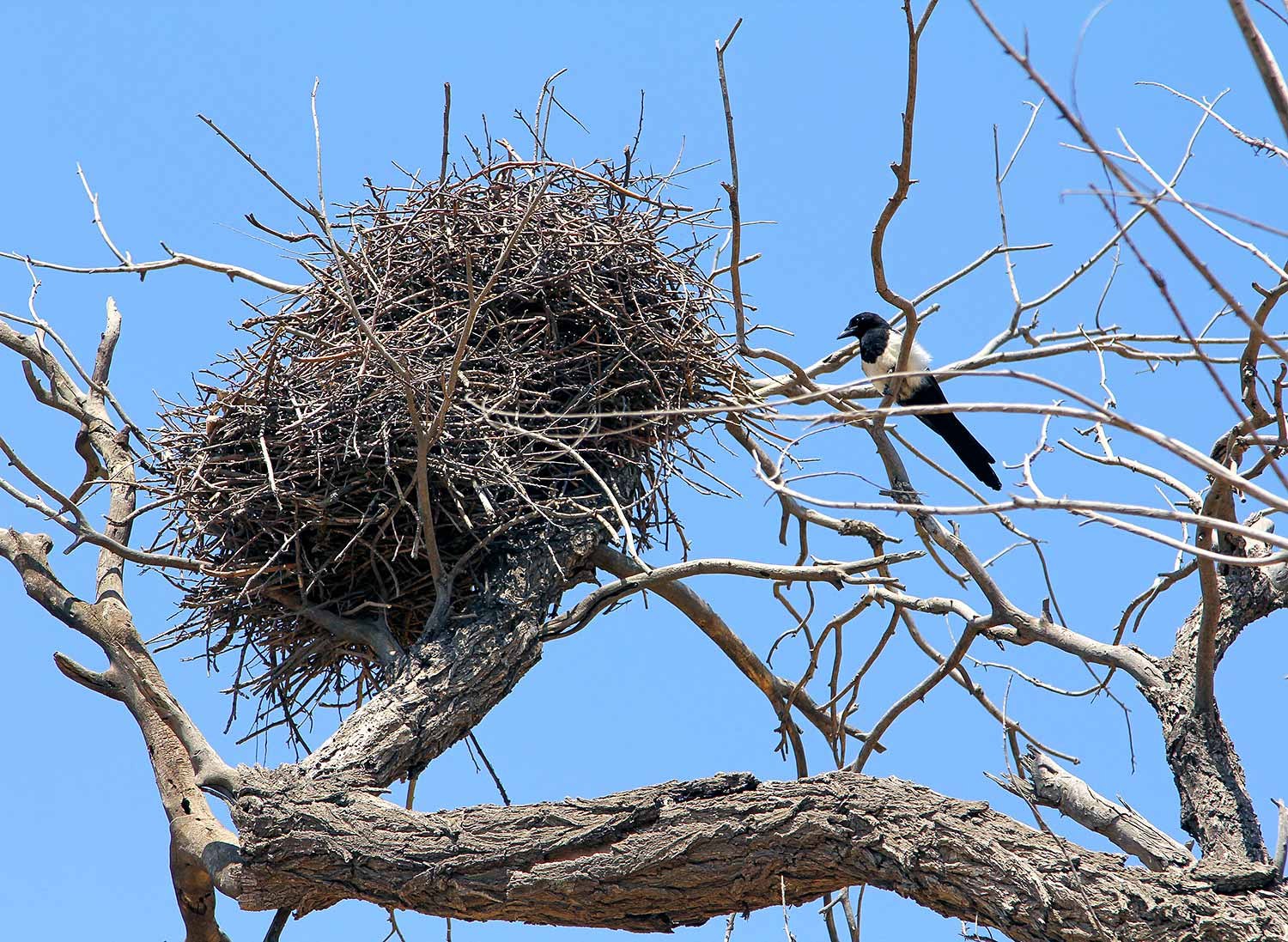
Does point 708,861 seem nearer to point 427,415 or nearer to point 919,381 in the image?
point 427,415

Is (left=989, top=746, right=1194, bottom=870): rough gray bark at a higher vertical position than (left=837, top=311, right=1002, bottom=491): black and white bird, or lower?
lower

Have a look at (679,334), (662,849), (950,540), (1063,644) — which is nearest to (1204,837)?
(1063,644)

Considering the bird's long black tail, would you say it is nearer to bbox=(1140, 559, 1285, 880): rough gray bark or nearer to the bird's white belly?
the bird's white belly

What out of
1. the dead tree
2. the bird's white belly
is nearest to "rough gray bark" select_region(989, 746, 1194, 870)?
the dead tree

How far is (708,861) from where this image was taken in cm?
312

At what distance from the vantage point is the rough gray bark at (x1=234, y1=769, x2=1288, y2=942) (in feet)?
9.17

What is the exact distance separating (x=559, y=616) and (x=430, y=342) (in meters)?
1.06

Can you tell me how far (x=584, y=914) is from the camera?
325 cm

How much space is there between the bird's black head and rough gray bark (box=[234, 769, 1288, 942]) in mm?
3657

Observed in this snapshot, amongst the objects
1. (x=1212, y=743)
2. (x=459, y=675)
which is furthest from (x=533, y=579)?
(x=1212, y=743)

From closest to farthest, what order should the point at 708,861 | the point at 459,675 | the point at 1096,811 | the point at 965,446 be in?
the point at 708,861 < the point at 1096,811 < the point at 459,675 < the point at 965,446

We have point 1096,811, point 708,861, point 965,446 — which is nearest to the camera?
point 708,861

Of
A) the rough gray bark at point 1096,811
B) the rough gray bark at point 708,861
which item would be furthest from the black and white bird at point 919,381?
the rough gray bark at point 708,861

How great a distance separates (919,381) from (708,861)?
356cm
